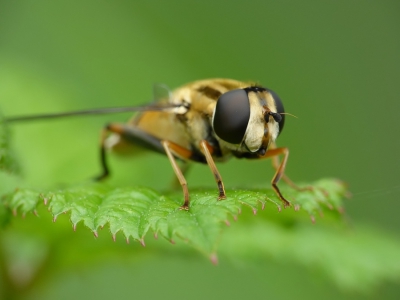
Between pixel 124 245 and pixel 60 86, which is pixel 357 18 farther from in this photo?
pixel 124 245

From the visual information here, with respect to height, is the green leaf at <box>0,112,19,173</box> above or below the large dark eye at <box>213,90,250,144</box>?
below

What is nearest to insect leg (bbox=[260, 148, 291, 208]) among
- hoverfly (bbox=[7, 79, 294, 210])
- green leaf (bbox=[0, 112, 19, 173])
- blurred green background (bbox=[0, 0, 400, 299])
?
hoverfly (bbox=[7, 79, 294, 210])

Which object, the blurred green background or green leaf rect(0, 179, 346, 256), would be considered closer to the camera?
green leaf rect(0, 179, 346, 256)

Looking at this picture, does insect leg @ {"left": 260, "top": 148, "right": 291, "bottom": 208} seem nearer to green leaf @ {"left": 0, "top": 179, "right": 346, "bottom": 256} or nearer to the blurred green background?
green leaf @ {"left": 0, "top": 179, "right": 346, "bottom": 256}

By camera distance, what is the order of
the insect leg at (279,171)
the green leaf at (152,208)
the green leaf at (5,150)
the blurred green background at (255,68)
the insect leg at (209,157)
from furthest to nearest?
1. the blurred green background at (255,68)
2. the green leaf at (5,150)
3. the insect leg at (209,157)
4. the insect leg at (279,171)
5. the green leaf at (152,208)

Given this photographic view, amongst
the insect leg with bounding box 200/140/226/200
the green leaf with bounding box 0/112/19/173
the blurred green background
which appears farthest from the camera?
the blurred green background

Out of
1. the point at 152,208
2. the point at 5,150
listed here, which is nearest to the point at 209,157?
the point at 152,208

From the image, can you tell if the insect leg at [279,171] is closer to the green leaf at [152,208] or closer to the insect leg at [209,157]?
the green leaf at [152,208]

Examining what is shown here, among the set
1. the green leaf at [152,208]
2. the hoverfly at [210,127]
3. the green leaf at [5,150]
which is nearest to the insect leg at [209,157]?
the hoverfly at [210,127]

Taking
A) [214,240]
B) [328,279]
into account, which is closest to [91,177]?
[328,279]
